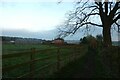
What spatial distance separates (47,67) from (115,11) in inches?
756

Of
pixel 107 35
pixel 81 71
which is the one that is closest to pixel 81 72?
pixel 81 71

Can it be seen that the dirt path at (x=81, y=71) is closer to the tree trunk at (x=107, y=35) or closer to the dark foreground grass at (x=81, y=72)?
the dark foreground grass at (x=81, y=72)

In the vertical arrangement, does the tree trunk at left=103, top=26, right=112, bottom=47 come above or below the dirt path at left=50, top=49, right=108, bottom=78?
above

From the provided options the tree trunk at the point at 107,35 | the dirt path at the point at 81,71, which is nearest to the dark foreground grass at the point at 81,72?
the dirt path at the point at 81,71

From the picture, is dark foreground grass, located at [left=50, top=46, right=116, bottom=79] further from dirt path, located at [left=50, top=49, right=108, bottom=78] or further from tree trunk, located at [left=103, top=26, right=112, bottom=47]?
tree trunk, located at [left=103, top=26, right=112, bottom=47]

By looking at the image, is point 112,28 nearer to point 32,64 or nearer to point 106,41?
point 106,41

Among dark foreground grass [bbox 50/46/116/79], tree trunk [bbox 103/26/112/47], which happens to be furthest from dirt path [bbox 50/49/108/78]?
tree trunk [bbox 103/26/112/47]

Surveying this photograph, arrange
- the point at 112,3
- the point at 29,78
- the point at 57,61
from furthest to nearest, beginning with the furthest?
the point at 112,3 < the point at 57,61 < the point at 29,78

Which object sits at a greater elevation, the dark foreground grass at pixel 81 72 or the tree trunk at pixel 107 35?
the tree trunk at pixel 107 35

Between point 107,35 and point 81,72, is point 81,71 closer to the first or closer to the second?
point 81,72

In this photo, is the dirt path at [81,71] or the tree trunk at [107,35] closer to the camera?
the dirt path at [81,71]

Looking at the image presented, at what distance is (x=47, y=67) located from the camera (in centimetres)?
1215

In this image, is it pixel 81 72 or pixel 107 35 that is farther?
pixel 107 35

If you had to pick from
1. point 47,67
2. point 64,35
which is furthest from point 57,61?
point 64,35
